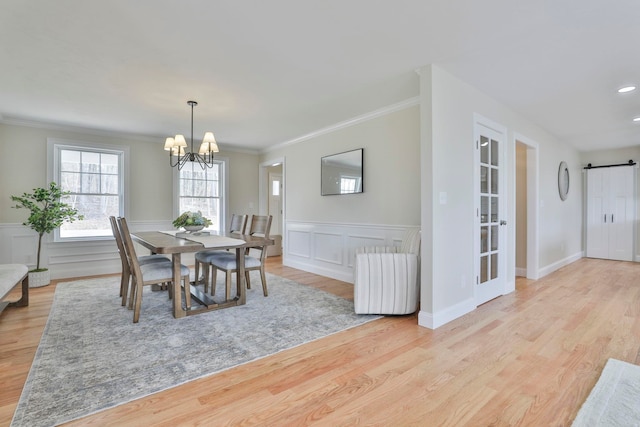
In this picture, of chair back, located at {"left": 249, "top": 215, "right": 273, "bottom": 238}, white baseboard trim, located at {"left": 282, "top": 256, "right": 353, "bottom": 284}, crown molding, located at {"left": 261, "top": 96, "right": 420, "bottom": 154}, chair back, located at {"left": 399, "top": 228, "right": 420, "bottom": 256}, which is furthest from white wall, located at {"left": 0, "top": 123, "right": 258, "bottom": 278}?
chair back, located at {"left": 399, "top": 228, "right": 420, "bottom": 256}

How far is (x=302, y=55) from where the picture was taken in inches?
102

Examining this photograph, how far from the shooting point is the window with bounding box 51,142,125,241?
482 centimetres

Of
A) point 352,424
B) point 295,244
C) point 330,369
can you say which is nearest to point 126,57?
point 330,369

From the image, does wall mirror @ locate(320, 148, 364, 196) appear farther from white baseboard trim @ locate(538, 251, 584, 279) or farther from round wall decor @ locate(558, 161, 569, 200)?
round wall decor @ locate(558, 161, 569, 200)

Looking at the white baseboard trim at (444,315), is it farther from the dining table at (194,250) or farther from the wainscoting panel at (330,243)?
the dining table at (194,250)

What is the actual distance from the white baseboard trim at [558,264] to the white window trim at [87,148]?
265 inches

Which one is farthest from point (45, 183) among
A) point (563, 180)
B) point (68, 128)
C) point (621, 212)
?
point (621, 212)

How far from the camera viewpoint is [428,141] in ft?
9.07

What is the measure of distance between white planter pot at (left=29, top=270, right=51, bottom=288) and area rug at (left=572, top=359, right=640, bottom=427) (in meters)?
5.70

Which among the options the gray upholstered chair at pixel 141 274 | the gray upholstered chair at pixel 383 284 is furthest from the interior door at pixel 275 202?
the gray upholstered chair at pixel 383 284

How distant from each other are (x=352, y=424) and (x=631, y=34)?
320 cm

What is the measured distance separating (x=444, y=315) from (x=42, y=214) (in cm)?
514

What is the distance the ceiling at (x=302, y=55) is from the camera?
2.00 m

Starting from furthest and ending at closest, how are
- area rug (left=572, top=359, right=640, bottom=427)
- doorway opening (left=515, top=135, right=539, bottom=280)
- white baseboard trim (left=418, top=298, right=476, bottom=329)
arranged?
doorway opening (left=515, top=135, right=539, bottom=280), white baseboard trim (left=418, top=298, right=476, bottom=329), area rug (left=572, top=359, right=640, bottom=427)
